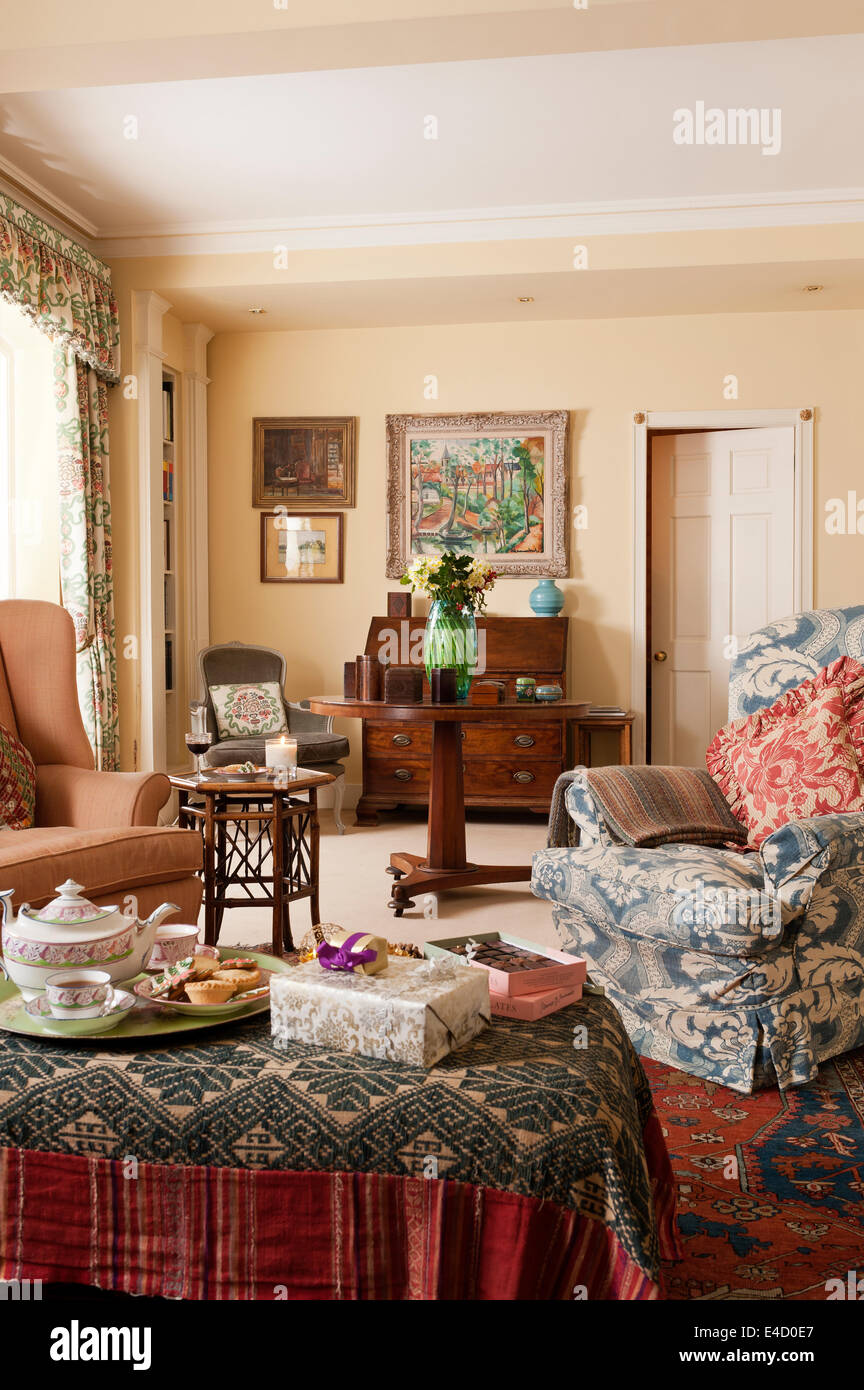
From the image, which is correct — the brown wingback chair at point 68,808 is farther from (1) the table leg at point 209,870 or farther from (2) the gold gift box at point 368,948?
(2) the gold gift box at point 368,948

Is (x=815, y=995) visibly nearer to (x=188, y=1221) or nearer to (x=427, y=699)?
(x=188, y=1221)

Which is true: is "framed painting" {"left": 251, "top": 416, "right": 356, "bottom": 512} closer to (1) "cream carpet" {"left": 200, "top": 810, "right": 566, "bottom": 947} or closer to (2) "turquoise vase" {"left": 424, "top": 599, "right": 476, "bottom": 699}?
(1) "cream carpet" {"left": 200, "top": 810, "right": 566, "bottom": 947}

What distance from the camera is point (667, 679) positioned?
6.52 metres

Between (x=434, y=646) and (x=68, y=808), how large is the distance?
62.8 inches

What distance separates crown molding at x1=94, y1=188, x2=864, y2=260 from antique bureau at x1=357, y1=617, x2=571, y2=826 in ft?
6.73

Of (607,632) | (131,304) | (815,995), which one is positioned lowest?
(815,995)

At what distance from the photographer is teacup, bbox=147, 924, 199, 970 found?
5.83 feet

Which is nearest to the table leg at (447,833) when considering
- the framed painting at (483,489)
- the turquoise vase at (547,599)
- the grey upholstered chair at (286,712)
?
the grey upholstered chair at (286,712)

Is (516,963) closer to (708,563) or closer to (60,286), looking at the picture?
(60,286)

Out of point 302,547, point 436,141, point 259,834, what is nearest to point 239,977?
point 259,834

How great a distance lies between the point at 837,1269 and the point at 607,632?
4.89m

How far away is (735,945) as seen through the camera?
7.13 feet

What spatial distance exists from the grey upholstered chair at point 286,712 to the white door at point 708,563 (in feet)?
6.75
